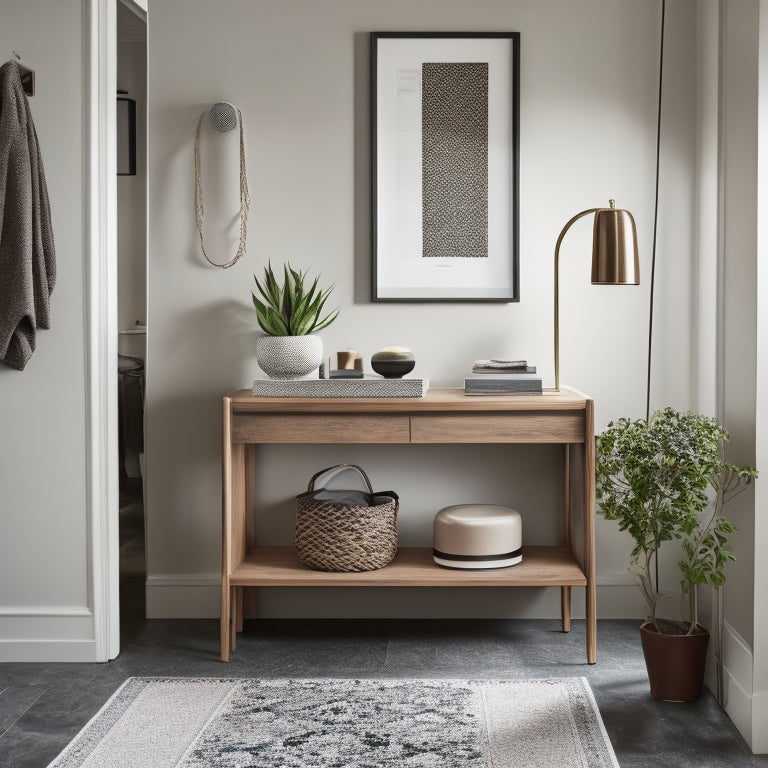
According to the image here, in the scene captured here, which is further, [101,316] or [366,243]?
[366,243]

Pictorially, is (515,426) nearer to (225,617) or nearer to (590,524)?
(590,524)

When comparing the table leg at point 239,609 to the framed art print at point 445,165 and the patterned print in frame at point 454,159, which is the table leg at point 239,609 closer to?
the framed art print at point 445,165

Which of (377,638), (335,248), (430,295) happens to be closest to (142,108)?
(335,248)

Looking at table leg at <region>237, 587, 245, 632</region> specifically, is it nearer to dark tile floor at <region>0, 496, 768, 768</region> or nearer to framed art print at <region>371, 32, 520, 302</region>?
dark tile floor at <region>0, 496, 768, 768</region>

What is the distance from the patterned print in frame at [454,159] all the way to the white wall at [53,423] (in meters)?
1.16

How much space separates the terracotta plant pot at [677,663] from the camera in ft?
7.81

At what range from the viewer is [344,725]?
2.23 m

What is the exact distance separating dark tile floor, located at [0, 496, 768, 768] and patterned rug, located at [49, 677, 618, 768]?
72 millimetres

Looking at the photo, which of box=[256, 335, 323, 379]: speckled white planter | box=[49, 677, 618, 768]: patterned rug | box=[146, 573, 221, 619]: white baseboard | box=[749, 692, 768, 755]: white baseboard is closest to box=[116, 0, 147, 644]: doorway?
box=[146, 573, 221, 619]: white baseboard

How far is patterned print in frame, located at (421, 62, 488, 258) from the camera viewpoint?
9.96ft

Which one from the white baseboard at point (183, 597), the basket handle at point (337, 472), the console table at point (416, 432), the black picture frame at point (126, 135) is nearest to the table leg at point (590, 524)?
the console table at point (416, 432)

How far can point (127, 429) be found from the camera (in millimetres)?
4398

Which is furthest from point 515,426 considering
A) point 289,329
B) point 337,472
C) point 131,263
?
point 131,263

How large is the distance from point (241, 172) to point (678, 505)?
183cm
